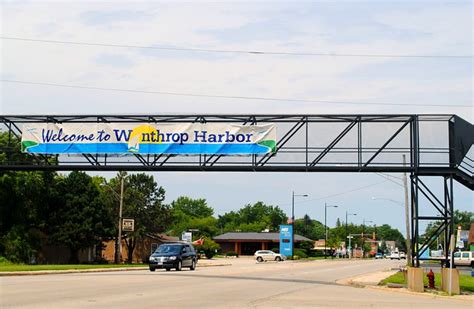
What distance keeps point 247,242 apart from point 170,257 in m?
86.5

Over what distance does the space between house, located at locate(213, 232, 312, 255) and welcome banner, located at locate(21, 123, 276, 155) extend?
3566 inches

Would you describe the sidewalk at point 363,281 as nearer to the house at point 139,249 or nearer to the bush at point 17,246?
the bush at point 17,246

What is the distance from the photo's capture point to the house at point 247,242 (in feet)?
402

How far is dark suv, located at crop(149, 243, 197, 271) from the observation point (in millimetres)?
41281

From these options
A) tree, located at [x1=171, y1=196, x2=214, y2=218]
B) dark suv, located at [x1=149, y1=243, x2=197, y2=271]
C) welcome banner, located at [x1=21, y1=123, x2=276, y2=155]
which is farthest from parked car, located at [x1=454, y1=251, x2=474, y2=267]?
tree, located at [x1=171, y1=196, x2=214, y2=218]

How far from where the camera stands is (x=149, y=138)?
106 ft

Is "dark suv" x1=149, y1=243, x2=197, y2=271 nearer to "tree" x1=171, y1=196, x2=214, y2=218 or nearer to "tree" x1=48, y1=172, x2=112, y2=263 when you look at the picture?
"tree" x1=48, y1=172, x2=112, y2=263

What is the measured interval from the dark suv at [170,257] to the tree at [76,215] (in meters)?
21.0

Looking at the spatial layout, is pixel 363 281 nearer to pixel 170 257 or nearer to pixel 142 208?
pixel 170 257

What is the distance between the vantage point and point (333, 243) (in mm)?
143375

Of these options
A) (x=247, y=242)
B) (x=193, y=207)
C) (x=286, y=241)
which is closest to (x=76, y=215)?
(x=286, y=241)

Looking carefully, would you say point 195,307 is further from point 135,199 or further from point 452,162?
point 135,199

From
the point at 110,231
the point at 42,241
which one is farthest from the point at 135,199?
the point at 42,241

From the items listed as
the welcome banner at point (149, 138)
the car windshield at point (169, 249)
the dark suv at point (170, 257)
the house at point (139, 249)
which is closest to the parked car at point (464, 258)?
the house at point (139, 249)
